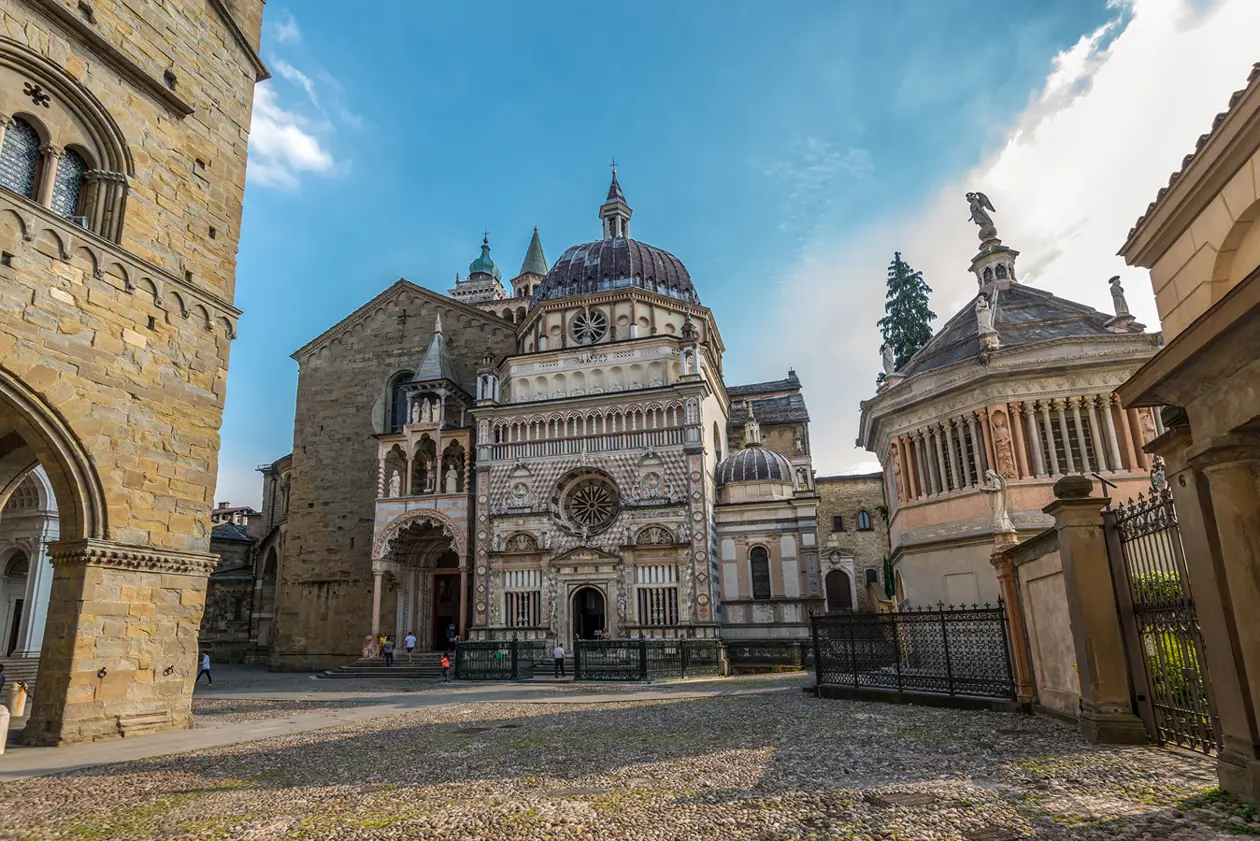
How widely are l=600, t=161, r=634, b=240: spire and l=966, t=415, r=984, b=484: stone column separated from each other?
26.2 meters

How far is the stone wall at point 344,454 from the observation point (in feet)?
114

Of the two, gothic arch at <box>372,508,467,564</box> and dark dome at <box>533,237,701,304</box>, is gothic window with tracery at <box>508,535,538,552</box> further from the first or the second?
dark dome at <box>533,237,701,304</box>

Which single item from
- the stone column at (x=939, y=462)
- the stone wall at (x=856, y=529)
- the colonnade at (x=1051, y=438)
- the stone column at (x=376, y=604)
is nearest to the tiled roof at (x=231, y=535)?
the stone column at (x=376, y=604)

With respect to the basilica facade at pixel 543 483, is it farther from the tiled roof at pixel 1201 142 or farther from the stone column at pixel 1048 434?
the tiled roof at pixel 1201 142

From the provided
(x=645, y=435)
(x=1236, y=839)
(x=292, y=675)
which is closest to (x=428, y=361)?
(x=645, y=435)

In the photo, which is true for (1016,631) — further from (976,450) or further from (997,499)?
(976,450)

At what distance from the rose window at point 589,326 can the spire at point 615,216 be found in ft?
29.2

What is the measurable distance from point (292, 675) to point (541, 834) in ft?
102

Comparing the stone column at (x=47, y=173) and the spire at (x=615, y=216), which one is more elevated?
the spire at (x=615, y=216)

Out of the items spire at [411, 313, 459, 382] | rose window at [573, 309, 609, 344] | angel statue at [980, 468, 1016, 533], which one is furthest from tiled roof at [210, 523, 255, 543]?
angel statue at [980, 468, 1016, 533]

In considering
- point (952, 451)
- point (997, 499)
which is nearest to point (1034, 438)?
point (952, 451)

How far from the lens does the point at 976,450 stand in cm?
1988

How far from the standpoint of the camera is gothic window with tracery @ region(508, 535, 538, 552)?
30.1 metres

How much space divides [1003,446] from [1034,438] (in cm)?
80
